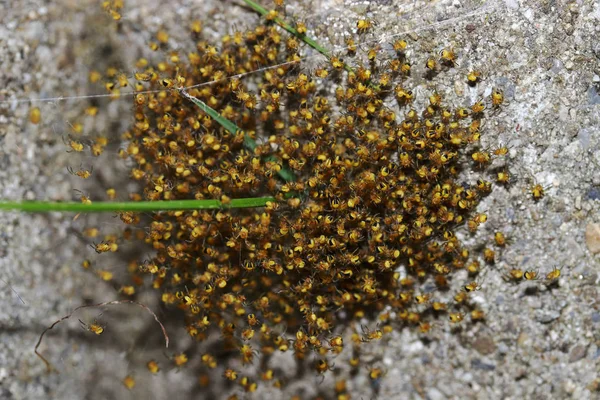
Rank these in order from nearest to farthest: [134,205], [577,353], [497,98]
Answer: [134,205] → [497,98] → [577,353]

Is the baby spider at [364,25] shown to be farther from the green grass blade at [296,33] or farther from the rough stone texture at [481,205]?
the green grass blade at [296,33]

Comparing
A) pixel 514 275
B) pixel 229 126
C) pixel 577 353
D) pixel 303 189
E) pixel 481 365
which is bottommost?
pixel 481 365

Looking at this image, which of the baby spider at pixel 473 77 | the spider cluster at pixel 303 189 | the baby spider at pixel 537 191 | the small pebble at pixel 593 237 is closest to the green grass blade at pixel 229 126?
the spider cluster at pixel 303 189

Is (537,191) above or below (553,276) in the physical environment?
above

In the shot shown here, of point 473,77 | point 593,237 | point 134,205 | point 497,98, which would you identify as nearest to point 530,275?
point 593,237

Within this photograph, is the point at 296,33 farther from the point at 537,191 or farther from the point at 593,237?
the point at 593,237

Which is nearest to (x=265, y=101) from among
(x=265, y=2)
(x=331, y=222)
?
(x=265, y=2)

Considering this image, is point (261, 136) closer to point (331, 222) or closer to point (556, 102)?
point (331, 222)

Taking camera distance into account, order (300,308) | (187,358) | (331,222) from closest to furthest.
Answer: (331,222) → (300,308) → (187,358)
